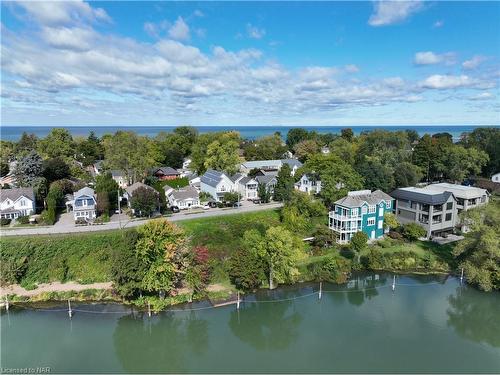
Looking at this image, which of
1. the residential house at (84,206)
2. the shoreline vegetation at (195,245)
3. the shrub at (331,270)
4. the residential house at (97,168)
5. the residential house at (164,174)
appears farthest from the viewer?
the residential house at (97,168)

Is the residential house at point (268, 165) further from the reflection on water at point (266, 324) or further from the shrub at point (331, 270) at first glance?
the reflection on water at point (266, 324)

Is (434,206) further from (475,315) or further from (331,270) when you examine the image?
(331,270)

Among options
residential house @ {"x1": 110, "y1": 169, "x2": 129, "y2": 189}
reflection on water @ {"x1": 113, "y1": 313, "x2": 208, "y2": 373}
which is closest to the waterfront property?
reflection on water @ {"x1": 113, "y1": 313, "x2": 208, "y2": 373}

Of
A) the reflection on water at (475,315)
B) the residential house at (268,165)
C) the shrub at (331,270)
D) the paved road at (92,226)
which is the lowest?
the reflection on water at (475,315)

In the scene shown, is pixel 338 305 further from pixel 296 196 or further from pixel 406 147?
pixel 406 147

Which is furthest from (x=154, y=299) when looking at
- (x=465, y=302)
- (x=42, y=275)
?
(x=465, y=302)

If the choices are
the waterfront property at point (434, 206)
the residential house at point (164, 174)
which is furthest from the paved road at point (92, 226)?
the residential house at point (164, 174)

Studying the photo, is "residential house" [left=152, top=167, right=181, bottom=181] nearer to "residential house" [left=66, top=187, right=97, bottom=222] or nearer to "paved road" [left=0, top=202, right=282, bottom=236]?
"paved road" [left=0, top=202, right=282, bottom=236]
